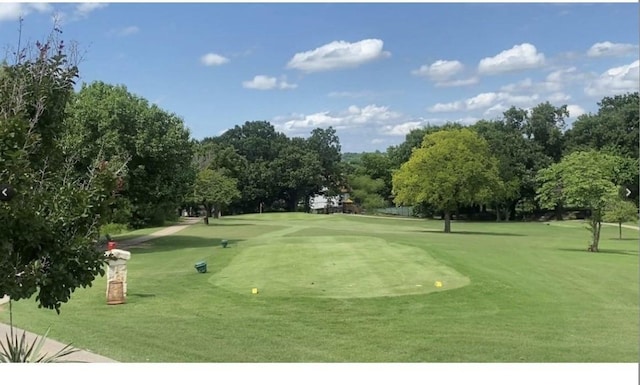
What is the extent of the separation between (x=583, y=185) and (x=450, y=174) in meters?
16.9

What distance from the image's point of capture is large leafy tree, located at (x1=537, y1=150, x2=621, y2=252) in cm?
2378

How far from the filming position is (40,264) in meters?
4.34

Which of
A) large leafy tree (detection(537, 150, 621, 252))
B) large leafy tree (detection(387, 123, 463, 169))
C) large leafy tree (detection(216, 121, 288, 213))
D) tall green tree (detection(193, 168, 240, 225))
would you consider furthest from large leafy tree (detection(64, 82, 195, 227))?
large leafy tree (detection(387, 123, 463, 169))

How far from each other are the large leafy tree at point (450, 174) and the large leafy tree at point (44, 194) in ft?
120

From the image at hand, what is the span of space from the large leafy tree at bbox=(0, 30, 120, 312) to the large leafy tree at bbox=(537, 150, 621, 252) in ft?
72.1

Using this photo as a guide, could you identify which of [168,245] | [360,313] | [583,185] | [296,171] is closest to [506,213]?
[296,171]

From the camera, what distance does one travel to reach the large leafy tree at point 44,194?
4.13m

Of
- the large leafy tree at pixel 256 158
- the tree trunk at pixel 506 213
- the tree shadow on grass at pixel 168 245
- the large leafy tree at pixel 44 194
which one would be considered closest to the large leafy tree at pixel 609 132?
the tree trunk at pixel 506 213

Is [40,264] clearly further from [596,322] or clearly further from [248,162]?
[248,162]

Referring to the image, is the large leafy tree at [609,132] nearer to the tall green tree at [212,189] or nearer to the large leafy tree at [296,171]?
the large leafy tree at [296,171]

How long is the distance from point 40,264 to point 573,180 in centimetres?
2294

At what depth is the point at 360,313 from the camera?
11.0 metres

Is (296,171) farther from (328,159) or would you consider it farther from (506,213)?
(506,213)

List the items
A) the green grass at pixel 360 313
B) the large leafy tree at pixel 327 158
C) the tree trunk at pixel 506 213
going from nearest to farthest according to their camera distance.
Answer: the green grass at pixel 360 313, the tree trunk at pixel 506 213, the large leafy tree at pixel 327 158
